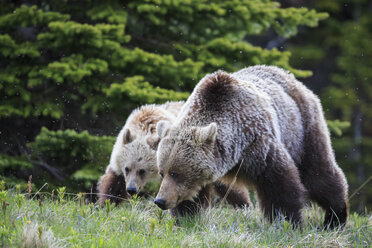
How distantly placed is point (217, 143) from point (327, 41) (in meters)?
13.1

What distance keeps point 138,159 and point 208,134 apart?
2.13 m

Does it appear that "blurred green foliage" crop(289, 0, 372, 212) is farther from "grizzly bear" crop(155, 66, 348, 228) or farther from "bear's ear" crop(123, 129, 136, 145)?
"grizzly bear" crop(155, 66, 348, 228)

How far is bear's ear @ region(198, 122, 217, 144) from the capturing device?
15.3 feet

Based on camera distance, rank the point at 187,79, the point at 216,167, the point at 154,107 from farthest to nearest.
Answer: the point at 187,79 → the point at 154,107 → the point at 216,167

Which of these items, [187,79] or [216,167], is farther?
[187,79]

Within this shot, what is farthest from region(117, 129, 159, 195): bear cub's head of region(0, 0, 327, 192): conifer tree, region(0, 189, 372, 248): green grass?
region(0, 189, 372, 248): green grass

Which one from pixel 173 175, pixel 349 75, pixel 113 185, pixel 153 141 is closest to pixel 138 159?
pixel 153 141

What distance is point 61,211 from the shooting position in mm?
4312

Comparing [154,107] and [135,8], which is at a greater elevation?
[135,8]

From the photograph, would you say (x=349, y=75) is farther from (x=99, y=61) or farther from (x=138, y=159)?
(x=138, y=159)

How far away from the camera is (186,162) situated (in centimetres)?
473

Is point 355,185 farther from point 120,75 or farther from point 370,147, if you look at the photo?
point 120,75

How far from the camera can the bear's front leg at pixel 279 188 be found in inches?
190

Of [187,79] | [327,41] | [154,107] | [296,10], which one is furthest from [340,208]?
[327,41]
